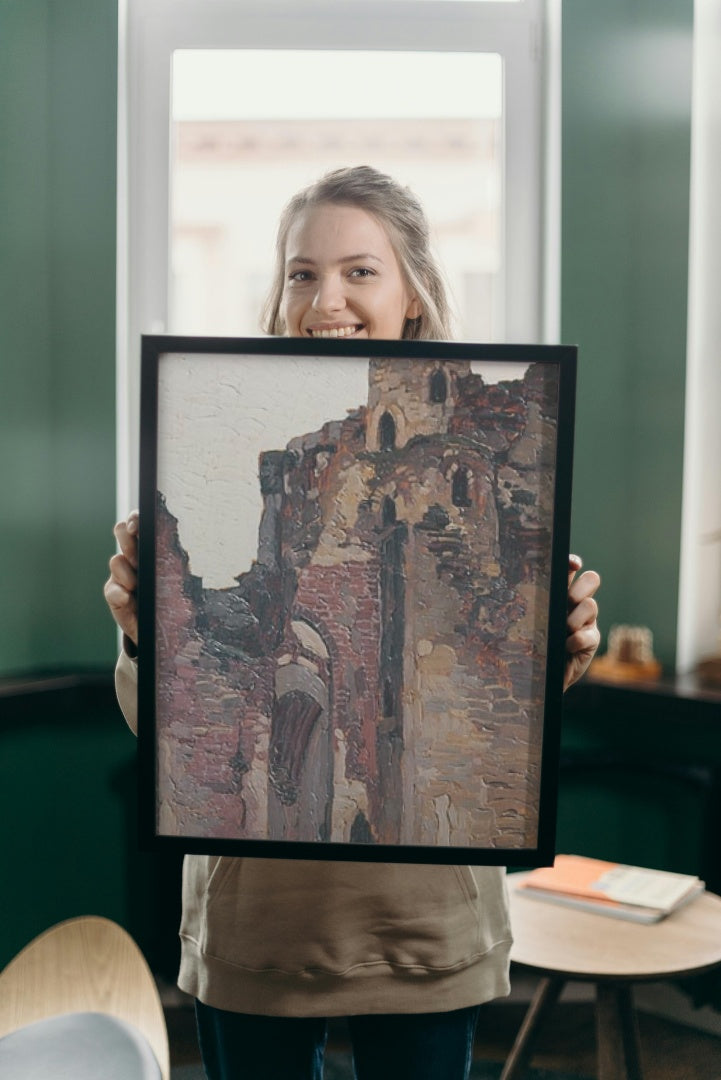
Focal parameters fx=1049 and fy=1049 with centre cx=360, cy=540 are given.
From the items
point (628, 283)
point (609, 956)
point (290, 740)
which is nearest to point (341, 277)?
point (290, 740)

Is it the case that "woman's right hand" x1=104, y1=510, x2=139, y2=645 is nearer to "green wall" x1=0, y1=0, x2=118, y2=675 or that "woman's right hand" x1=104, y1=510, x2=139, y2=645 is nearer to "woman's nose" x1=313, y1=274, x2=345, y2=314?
"woman's nose" x1=313, y1=274, x2=345, y2=314

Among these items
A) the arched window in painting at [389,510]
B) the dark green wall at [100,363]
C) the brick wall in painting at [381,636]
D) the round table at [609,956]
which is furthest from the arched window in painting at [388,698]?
the dark green wall at [100,363]

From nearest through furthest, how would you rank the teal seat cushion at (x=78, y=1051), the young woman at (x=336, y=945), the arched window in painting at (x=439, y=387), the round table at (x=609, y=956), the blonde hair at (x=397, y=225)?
the teal seat cushion at (x=78, y=1051)
the arched window in painting at (x=439, y=387)
the young woman at (x=336, y=945)
the blonde hair at (x=397, y=225)
the round table at (x=609, y=956)

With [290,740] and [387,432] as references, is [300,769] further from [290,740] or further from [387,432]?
[387,432]

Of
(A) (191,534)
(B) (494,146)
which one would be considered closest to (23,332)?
(B) (494,146)

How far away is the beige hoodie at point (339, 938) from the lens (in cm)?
103

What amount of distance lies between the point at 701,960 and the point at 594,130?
1873 mm

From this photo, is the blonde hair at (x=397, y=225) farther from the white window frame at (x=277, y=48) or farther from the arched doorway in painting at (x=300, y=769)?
the white window frame at (x=277, y=48)

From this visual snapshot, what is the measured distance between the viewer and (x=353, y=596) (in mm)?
944

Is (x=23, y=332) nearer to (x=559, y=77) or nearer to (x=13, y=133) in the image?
(x=13, y=133)

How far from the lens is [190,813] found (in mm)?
967

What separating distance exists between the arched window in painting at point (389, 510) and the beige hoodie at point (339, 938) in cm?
32

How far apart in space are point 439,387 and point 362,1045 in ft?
2.18

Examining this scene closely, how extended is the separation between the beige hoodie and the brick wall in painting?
12 centimetres
